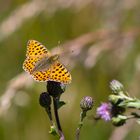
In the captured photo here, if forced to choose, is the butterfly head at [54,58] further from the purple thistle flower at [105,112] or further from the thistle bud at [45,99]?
the purple thistle flower at [105,112]

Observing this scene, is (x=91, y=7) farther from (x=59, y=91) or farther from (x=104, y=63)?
(x=59, y=91)

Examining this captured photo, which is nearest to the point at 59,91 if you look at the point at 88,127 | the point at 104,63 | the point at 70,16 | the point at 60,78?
the point at 60,78

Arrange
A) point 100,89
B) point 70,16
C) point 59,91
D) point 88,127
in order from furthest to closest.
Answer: point 70,16, point 100,89, point 88,127, point 59,91

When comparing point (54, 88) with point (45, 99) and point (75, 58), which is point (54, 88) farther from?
point (75, 58)

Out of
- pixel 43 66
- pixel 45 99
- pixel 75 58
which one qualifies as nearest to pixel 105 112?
pixel 45 99

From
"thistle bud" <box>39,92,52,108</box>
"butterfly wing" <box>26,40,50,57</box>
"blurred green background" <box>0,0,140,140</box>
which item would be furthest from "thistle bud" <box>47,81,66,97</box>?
"blurred green background" <box>0,0,140,140</box>
